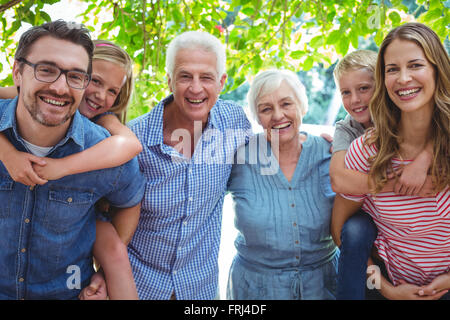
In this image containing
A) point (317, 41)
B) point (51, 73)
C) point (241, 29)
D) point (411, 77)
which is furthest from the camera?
point (241, 29)

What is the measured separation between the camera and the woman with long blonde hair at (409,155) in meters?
1.54

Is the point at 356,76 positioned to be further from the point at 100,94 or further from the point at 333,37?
the point at 100,94

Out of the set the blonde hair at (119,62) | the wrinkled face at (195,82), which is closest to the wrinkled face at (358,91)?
the wrinkled face at (195,82)

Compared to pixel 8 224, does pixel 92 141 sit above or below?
above

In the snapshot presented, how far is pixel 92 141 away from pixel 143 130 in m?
0.40

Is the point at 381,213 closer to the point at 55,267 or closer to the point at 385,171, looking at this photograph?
the point at 385,171

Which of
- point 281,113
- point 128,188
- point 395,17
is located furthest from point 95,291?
point 395,17

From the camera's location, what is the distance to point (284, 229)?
1934 millimetres

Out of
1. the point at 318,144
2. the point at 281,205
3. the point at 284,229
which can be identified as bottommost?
the point at 284,229

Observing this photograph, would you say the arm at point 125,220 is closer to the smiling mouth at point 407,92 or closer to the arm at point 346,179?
the arm at point 346,179

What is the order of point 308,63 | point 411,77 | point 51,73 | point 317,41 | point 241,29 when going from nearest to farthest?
point 51,73 → point 411,77 → point 317,41 → point 308,63 → point 241,29

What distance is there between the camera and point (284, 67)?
2.39 meters

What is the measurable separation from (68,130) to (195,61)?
795 millimetres
